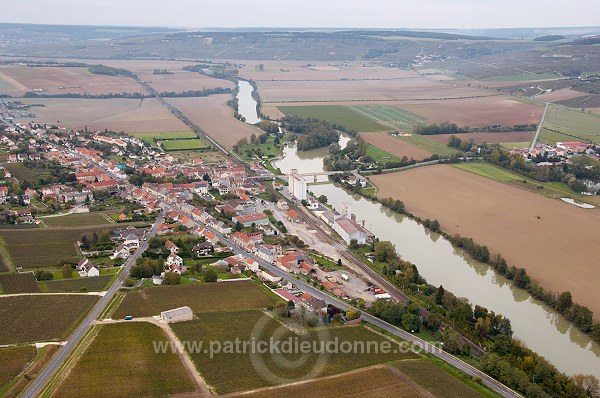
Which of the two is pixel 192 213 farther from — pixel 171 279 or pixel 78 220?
pixel 171 279

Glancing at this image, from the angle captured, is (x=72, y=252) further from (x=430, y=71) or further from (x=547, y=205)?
(x=430, y=71)

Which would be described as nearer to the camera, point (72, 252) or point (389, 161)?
point (72, 252)

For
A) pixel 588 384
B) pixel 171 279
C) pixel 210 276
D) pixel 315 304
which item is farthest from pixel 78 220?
pixel 588 384

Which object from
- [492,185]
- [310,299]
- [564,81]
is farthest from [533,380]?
[564,81]

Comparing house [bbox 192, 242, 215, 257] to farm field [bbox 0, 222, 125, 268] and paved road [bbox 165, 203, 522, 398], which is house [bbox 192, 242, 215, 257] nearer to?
paved road [bbox 165, 203, 522, 398]

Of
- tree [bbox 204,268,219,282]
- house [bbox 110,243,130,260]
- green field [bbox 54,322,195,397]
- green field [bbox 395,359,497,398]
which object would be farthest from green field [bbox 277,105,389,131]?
green field [bbox 54,322,195,397]
